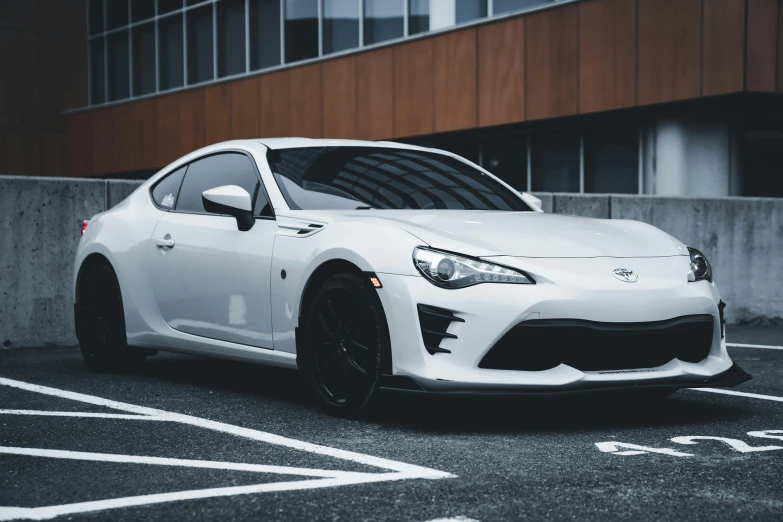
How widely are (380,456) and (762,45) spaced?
1239cm

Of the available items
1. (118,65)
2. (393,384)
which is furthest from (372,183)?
(118,65)

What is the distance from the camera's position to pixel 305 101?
22906 millimetres

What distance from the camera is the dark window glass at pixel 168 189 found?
7406 millimetres

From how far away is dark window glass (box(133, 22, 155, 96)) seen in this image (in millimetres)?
28359

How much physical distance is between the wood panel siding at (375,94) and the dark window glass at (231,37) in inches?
175

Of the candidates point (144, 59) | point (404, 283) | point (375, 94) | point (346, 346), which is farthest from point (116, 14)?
point (404, 283)

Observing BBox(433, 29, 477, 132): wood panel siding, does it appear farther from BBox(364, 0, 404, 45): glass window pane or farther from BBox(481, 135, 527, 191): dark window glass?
BBox(364, 0, 404, 45): glass window pane

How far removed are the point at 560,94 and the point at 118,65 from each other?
Result: 15344mm

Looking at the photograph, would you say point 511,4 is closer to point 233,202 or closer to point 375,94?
point 375,94

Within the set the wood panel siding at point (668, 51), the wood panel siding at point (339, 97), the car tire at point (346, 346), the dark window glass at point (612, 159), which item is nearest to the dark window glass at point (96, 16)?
the wood panel siding at point (339, 97)

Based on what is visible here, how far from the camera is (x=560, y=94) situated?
59.0ft

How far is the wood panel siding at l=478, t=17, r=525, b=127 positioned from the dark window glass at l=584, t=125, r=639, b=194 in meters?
1.23

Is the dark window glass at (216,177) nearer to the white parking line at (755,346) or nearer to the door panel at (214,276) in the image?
the door panel at (214,276)

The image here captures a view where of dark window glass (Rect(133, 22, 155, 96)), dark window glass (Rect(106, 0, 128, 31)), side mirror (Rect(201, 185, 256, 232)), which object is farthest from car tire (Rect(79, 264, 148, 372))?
dark window glass (Rect(106, 0, 128, 31))
